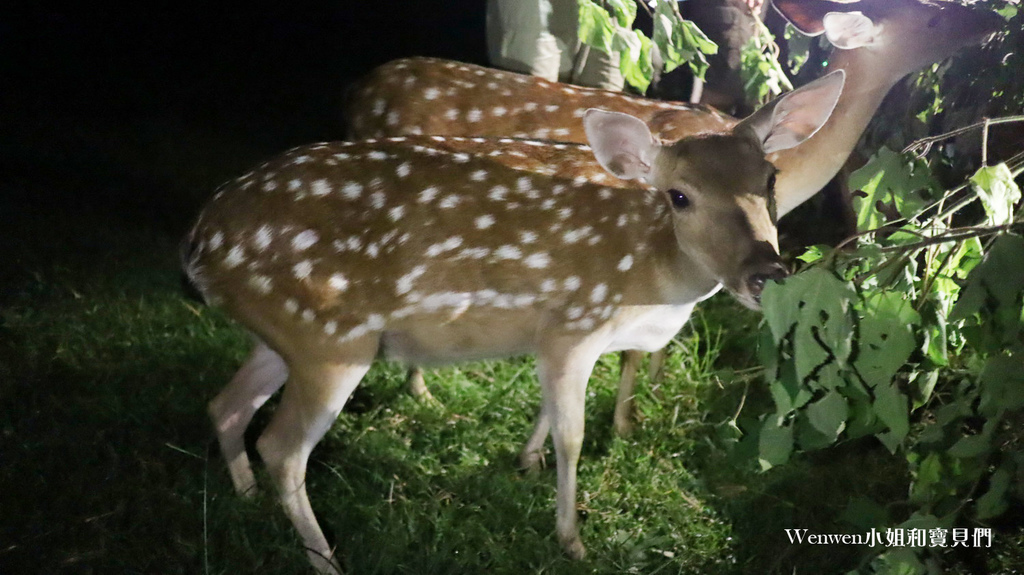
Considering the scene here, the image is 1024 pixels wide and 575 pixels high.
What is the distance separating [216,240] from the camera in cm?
256

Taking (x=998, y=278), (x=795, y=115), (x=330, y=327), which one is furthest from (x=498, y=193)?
(x=998, y=278)

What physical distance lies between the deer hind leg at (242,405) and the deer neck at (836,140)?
5.47 feet

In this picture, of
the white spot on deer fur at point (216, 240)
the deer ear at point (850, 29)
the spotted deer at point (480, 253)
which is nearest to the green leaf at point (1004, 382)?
the spotted deer at point (480, 253)

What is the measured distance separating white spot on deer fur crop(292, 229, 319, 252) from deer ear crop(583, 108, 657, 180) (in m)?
0.79

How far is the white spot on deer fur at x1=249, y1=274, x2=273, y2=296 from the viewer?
2521mm

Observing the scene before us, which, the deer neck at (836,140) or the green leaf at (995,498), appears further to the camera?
the deer neck at (836,140)

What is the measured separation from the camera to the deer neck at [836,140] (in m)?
2.86

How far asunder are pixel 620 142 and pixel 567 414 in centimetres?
80

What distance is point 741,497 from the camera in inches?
117

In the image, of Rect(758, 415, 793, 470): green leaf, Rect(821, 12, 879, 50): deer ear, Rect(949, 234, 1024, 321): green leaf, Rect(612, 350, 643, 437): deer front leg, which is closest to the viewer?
Rect(949, 234, 1024, 321): green leaf

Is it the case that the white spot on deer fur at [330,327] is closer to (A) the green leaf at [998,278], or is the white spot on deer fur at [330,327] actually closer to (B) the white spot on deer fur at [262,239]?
(B) the white spot on deer fur at [262,239]

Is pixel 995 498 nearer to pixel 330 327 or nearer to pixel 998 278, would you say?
pixel 998 278

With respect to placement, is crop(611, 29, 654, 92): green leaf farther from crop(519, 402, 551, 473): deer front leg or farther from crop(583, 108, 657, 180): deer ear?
crop(519, 402, 551, 473): deer front leg

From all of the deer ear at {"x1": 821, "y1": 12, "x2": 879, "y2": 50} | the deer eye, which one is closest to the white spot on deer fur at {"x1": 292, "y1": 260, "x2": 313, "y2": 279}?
the deer eye
